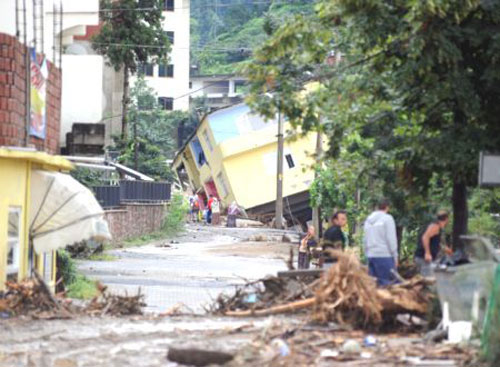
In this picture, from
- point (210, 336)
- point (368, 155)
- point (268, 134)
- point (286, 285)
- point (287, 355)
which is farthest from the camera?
point (268, 134)

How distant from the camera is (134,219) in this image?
46.5 m

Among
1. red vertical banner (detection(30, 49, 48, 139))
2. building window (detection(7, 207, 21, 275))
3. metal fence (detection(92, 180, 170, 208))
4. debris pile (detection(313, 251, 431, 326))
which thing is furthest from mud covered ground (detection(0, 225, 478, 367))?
metal fence (detection(92, 180, 170, 208))

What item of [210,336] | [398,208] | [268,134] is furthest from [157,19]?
[210,336]

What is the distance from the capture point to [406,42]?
62.5 feet

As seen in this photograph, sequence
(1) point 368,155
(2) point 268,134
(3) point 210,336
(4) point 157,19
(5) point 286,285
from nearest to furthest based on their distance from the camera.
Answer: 1. (3) point 210,336
2. (5) point 286,285
3. (1) point 368,155
4. (4) point 157,19
5. (2) point 268,134

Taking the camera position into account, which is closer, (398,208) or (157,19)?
(398,208)

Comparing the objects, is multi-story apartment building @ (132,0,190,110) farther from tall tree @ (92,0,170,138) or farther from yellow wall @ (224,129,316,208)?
tall tree @ (92,0,170,138)

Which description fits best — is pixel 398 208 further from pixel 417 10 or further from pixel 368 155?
pixel 417 10

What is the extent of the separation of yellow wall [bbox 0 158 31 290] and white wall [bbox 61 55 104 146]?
5.13m

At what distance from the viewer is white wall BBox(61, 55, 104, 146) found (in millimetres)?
24500

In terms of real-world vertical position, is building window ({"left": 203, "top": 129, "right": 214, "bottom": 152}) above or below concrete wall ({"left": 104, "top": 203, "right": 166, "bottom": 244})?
above

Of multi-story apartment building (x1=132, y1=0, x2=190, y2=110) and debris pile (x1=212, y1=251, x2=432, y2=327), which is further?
multi-story apartment building (x1=132, y1=0, x2=190, y2=110)

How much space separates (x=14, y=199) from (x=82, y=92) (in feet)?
20.1

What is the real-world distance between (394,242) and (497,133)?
2.93 meters
